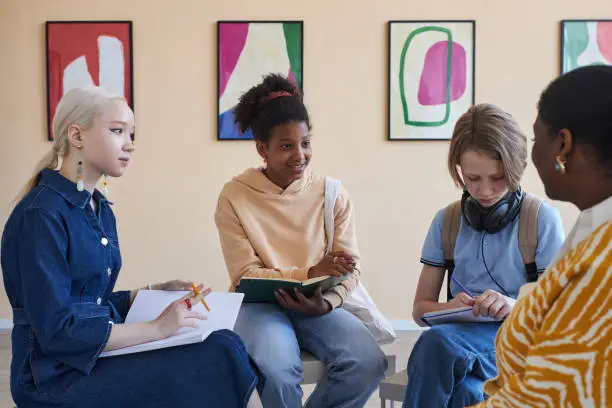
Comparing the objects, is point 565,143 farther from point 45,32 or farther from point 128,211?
point 45,32

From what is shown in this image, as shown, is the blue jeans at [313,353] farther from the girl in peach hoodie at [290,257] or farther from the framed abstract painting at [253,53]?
the framed abstract painting at [253,53]

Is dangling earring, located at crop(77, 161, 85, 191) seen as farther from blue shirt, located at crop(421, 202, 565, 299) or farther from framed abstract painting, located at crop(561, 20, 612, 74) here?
framed abstract painting, located at crop(561, 20, 612, 74)

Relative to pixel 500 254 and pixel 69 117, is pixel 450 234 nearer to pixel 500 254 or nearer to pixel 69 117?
pixel 500 254

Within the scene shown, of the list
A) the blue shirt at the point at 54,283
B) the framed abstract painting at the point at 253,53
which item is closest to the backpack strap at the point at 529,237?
the blue shirt at the point at 54,283

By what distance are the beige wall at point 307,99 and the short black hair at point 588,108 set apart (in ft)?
11.3

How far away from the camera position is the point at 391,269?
456 cm

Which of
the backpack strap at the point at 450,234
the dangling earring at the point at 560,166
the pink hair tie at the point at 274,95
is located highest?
the pink hair tie at the point at 274,95

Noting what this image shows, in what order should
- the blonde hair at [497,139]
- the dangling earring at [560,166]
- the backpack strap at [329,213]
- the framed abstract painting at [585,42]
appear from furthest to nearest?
the framed abstract painting at [585,42] < the backpack strap at [329,213] < the blonde hair at [497,139] < the dangling earring at [560,166]

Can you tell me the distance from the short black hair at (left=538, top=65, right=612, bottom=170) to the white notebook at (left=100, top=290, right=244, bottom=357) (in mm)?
985

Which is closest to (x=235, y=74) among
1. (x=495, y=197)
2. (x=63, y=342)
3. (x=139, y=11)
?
(x=139, y=11)

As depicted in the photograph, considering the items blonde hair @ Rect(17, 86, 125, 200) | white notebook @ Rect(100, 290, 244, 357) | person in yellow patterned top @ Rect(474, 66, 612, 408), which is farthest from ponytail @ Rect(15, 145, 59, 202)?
person in yellow patterned top @ Rect(474, 66, 612, 408)

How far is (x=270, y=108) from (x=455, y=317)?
3.31ft

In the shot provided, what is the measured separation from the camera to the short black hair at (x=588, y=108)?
1.03 metres

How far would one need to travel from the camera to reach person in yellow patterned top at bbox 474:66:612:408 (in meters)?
0.97
